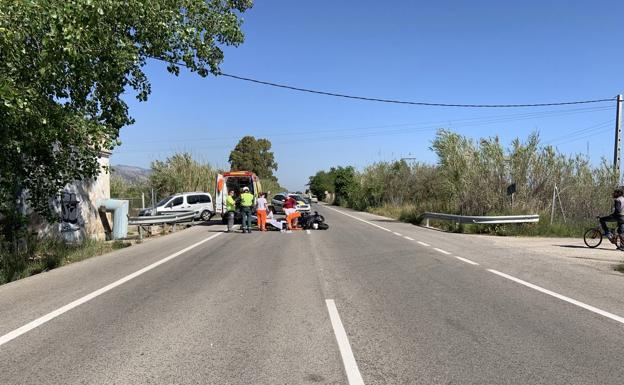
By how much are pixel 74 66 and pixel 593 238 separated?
14730 mm

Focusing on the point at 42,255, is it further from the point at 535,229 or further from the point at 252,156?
the point at 252,156

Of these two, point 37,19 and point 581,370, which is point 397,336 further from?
point 37,19

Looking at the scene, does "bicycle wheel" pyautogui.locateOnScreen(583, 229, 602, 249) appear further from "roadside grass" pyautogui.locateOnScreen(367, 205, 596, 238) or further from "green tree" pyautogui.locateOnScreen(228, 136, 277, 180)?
"green tree" pyautogui.locateOnScreen(228, 136, 277, 180)

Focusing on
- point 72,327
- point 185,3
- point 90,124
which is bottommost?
point 72,327

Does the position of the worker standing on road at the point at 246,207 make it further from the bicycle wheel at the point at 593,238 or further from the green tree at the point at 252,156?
the green tree at the point at 252,156

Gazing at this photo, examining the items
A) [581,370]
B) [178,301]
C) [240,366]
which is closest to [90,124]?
[178,301]

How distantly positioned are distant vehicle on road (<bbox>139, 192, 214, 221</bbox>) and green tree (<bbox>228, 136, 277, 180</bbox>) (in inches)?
2643

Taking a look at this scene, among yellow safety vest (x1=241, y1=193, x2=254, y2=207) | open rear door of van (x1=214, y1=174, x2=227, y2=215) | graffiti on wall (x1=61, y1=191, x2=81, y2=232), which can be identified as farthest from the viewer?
open rear door of van (x1=214, y1=174, x2=227, y2=215)

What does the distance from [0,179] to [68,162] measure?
1.49 meters

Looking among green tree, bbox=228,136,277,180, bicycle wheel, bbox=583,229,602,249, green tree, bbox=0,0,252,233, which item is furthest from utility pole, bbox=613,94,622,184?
green tree, bbox=228,136,277,180

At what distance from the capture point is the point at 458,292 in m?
8.12

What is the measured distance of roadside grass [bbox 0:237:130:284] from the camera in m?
10.6

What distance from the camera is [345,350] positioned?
5.15m

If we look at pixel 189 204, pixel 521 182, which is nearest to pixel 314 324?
pixel 521 182
